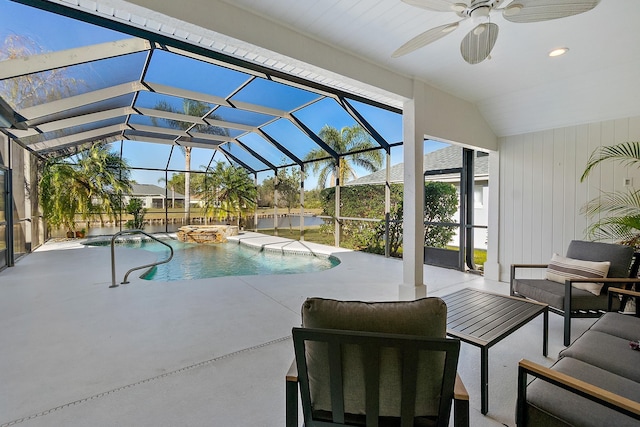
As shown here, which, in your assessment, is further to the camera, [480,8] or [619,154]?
[619,154]

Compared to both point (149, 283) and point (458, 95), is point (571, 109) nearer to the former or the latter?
point (458, 95)

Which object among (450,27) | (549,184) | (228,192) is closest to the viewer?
(450,27)

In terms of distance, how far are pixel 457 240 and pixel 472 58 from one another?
4.59 m

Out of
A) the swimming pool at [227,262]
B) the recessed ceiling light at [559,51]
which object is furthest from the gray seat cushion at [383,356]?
the swimming pool at [227,262]

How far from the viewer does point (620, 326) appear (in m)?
2.24

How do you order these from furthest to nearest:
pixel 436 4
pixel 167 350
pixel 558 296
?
1. pixel 558 296
2. pixel 167 350
3. pixel 436 4

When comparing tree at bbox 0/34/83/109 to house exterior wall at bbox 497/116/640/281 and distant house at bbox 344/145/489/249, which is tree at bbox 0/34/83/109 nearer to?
distant house at bbox 344/145/489/249

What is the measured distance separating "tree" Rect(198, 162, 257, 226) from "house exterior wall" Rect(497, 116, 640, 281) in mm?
10219

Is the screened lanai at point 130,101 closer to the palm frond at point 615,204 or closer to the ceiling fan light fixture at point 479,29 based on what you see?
the ceiling fan light fixture at point 479,29

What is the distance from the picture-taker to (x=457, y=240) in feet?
20.5

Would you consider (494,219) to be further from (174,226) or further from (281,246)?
(174,226)

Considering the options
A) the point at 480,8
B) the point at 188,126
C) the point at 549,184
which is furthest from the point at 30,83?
the point at 549,184

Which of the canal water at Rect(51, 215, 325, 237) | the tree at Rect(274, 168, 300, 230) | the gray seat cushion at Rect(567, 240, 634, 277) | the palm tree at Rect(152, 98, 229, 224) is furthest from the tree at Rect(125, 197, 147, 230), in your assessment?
the gray seat cushion at Rect(567, 240, 634, 277)

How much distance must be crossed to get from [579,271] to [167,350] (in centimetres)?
439
